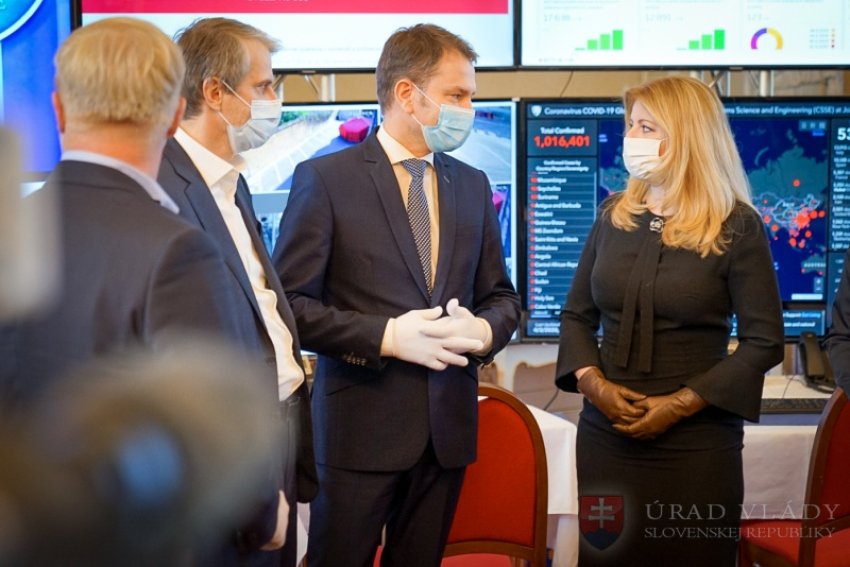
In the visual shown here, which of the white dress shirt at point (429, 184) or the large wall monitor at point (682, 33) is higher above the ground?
the large wall monitor at point (682, 33)

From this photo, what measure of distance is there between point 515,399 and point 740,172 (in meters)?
0.74

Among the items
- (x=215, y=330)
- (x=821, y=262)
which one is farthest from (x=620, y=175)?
(x=215, y=330)

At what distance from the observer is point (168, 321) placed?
1.00 meters

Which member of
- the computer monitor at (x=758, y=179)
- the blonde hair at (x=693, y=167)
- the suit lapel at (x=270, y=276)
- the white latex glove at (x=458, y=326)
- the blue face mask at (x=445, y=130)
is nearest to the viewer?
the suit lapel at (x=270, y=276)

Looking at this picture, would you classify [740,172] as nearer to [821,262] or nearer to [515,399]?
[515,399]

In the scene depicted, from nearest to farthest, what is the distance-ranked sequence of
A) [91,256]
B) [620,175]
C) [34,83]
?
[91,256], [34,83], [620,175]

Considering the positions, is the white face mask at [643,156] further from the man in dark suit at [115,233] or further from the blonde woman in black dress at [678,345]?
the man in dark suit at [115,233]

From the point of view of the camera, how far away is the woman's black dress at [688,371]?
206 centimetres

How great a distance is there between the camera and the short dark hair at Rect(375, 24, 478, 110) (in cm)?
201

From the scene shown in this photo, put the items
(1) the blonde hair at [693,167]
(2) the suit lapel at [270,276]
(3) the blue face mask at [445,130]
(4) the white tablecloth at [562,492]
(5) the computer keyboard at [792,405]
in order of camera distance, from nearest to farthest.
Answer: (2) the suit lapel at [270,276]
(3) the blue face mask at [445,130]
(1) the blonde hair at [693,167]
(4) the white tablecloth at [562,492]
(5) the computer keyboard at [792,405]

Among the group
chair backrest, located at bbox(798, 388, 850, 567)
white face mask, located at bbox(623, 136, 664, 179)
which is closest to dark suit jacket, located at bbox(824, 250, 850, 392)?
chair backrest, located at bbox(798, 388, 850, 567)

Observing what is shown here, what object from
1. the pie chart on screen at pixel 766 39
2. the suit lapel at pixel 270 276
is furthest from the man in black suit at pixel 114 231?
the pie chart on screen at pixel 766 39

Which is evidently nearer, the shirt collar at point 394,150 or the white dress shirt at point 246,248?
the white dress shirt at point 246,248

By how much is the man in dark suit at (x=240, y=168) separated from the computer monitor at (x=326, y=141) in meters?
1.51
